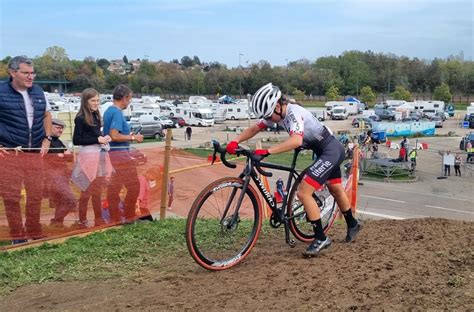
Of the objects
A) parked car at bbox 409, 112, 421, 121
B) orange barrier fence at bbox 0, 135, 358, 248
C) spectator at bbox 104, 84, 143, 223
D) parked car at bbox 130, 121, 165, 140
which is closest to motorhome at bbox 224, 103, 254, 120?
parked car at bbox 409, 112, 421, 121

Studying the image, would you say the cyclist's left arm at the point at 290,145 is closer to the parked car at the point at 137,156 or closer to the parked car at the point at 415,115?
the parked car at the point at 137,156

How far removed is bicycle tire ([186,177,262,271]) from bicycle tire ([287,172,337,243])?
61cm

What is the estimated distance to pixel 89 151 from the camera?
286 inches

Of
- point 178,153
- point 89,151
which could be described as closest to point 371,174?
point 178,153

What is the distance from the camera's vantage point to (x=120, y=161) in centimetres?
754

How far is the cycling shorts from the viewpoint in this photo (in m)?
5.90

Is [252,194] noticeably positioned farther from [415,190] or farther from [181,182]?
[415,190]

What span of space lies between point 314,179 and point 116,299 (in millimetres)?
2688

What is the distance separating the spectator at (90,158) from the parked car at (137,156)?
446 mm

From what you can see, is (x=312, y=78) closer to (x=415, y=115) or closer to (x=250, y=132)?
(x=415, y=115)

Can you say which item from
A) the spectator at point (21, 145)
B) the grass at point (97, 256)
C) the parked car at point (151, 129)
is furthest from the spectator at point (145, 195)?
the parked car at point (151, 129)

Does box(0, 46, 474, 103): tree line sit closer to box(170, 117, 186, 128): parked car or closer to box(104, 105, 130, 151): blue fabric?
box(170, 117, 186, 128): parked car

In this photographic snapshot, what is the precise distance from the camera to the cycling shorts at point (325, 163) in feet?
19.4

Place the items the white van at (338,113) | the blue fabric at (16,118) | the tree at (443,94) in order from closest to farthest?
1. the blue fabric at (16,118)
2. the white van at (338,113)
3. the tree at (443,94)
